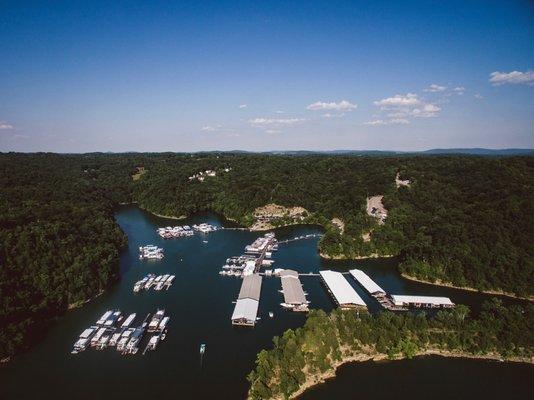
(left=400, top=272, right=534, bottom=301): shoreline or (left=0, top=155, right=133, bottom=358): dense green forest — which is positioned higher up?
(left=0, top=155, right=133, bottom=358): dense green forest

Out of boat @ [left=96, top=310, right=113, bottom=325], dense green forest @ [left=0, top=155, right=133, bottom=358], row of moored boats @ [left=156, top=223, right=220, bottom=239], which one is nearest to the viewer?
dense green forest @ [left=0, top=155, right=133, bottom=358]

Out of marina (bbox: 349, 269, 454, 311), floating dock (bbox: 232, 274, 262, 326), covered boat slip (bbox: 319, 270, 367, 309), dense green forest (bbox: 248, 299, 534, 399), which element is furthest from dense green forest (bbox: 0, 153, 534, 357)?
floating dock (bbox: 232, 274, 262, 326)

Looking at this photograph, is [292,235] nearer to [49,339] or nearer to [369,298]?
[369,298]

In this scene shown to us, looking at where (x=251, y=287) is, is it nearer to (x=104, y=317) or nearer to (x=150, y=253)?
(x=104, y=317)

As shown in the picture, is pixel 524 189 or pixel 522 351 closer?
pixel 522 351

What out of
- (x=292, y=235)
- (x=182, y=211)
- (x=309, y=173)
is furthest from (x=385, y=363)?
(x=309, y=173)

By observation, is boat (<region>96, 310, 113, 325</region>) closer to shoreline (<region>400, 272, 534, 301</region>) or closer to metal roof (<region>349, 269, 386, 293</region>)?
metal roof (<region>349, 269, 386, 293</region>)

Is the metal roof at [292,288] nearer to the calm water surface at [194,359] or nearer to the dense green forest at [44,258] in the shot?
the calm water surface at [194,359]

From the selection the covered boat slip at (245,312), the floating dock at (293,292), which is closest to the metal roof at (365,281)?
the floating dock at (293,292)
